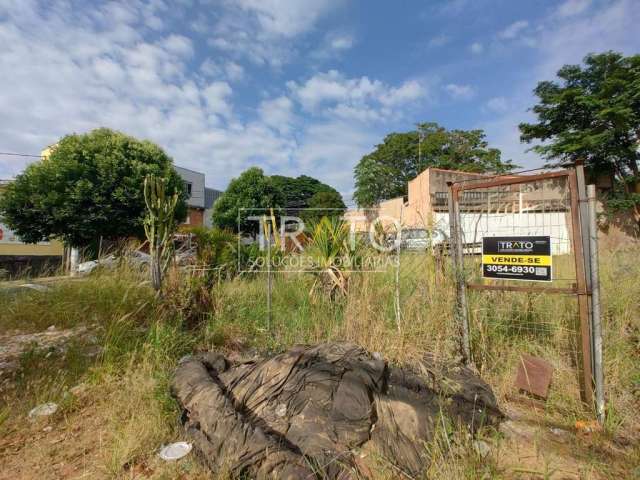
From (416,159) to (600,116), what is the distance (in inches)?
631

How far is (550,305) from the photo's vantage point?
3.16 m

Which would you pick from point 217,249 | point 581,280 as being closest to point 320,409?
point 581,280

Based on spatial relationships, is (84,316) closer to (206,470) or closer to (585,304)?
(206,470)

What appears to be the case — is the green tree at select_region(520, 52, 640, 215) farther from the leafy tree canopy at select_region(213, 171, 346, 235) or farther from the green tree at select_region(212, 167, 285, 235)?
the green tree at select_region(212, 167, 285, 235)

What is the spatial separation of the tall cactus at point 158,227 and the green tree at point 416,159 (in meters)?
21.8

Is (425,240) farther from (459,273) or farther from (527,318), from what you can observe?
(527,318)

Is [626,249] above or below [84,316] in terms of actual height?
above

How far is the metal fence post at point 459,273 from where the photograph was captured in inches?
102

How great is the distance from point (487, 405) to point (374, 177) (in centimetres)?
2582

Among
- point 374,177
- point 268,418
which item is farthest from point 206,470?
point 374,177

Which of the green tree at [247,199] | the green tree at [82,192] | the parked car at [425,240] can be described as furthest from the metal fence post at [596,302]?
the green tree at [247,199]

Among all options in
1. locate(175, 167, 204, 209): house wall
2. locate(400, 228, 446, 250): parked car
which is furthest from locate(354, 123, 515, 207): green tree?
locate(400, 228, 446, 250): parked car

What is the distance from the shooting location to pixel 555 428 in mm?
1998

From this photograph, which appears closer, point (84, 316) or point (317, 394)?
point (317, 394)
